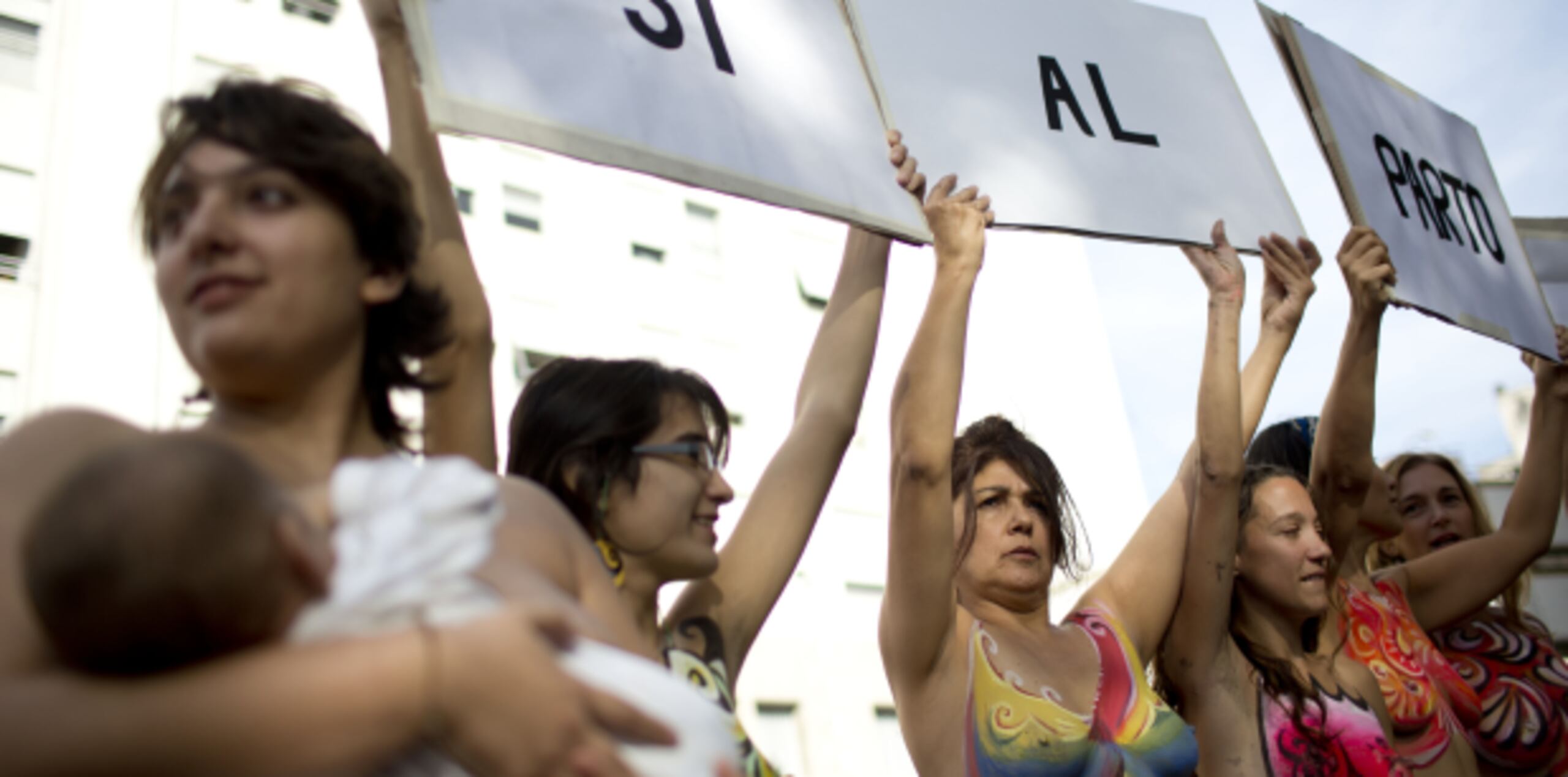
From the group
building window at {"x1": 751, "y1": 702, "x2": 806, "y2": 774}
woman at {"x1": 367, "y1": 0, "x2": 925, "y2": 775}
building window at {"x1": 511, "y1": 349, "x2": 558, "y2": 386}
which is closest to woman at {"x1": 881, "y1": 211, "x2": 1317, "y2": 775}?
woman at {"x1": 367, "y1": 0, "x2": 925, "y2": 775}

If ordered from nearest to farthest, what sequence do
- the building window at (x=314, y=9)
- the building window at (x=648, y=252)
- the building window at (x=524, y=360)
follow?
1. the building window at (x=314, y=9)
2. the building window at (x=524, y=360)
3. the building window at (x=648, y=252)

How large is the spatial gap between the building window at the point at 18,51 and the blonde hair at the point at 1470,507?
14207mm

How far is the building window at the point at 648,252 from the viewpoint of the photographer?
733 inches

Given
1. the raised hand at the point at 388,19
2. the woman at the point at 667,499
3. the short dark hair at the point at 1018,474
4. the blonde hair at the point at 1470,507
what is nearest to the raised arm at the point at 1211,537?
the short dark hair at the point at 1018,474

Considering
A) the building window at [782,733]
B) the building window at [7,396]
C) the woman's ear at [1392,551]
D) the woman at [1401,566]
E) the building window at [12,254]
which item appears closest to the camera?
the woman at [1401,566]

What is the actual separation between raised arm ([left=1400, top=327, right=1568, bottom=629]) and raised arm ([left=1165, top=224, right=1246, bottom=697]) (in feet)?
3.51

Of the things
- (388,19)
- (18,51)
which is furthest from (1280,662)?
(18,51)

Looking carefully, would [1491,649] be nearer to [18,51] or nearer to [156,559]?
[156,559]

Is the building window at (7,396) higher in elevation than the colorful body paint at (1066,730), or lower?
higher

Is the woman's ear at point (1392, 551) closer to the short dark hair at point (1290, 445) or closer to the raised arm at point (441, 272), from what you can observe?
the short dark hair at point (1290, 445)

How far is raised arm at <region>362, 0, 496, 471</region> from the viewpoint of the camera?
177cm

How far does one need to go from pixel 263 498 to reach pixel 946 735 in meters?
1.84

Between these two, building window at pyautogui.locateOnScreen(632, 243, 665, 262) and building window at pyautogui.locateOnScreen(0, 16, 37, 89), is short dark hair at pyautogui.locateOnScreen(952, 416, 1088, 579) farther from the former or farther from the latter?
building window at pyautogui.locateOnScreen(632, 243, 665, 262)

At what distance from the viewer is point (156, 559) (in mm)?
931
